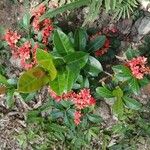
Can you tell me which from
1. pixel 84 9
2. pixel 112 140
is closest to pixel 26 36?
pixel 84 9

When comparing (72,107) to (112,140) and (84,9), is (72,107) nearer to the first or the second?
(112,140)

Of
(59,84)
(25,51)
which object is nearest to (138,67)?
(59,84)

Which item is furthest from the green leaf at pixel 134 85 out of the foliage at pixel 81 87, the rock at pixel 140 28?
the rock at pixel 140 28

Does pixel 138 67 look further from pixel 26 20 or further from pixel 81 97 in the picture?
pixel 26 20

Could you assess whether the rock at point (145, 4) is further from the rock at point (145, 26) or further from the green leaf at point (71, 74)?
the green leaf at point (71, 74)

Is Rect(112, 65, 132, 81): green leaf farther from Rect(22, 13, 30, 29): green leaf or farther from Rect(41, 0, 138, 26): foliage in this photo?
Rect(22, 13, 30, 29): green leaf

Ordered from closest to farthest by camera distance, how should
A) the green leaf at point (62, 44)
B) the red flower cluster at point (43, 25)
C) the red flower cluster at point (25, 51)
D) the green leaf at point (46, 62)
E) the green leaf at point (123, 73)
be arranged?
the green leaf at point (46, 62), the green leaf at point (62, 44), the green leaf at point (123, 73), the red flower cluster at point (25, 51), the red flower cluster at point (43, 25)

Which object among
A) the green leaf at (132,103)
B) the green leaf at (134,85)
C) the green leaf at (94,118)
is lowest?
the green leaf at (94,118)
